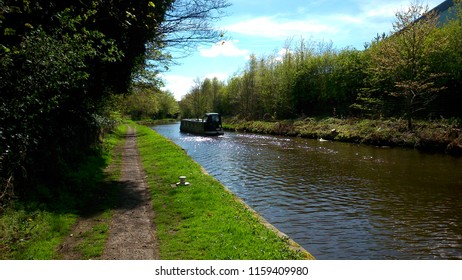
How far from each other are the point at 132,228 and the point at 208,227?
1643 mm

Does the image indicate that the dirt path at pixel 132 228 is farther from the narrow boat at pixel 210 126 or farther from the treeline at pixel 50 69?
the narrow boat at pixel 210 126

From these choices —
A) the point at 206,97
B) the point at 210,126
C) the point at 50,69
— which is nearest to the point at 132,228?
the point at 50,69

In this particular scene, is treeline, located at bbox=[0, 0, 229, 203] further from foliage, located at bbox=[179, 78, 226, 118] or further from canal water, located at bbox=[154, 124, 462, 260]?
foliage, located at bbox=[179, 78, 226, 118]

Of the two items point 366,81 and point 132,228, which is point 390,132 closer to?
point 366,81

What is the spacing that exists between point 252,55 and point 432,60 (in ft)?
123

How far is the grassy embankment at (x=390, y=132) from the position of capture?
23.1 meters

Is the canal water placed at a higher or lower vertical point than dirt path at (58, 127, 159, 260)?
lower

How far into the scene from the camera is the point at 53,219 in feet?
24.2

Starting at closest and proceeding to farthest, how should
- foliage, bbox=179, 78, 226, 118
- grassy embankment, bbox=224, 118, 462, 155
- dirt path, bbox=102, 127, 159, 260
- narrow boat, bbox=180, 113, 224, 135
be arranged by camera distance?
dirt path, bbox=102, 127, 159, 260 < grassy embankment, bbox=224, 118, 462, 155 < narrow boat, bbox=180, 113, 224, 135 < foliage, bbox=179, 78, 226, 118

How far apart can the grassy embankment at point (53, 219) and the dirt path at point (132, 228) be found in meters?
0.23

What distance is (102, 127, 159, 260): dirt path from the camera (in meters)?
6.03

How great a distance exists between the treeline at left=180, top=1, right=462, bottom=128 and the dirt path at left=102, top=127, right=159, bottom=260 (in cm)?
2411

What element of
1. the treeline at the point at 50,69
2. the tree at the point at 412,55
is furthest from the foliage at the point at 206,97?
the treeline at the point at 50,69

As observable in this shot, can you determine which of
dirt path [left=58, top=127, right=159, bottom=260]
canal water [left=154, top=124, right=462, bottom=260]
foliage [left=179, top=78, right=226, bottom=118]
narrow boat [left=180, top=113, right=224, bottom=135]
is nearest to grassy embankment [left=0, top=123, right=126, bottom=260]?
dirt path [left=58, top=127, right=159, bottom=260]
